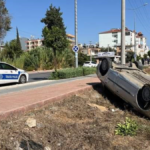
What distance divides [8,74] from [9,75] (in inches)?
4.2

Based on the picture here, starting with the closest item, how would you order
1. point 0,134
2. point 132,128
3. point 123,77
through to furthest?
1. point 0,134
2. point 132,128
3. point 123,77

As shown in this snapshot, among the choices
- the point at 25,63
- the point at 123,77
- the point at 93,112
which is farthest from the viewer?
the point at 25,63

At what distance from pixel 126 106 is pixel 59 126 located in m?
3.02

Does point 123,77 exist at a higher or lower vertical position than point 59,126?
higher

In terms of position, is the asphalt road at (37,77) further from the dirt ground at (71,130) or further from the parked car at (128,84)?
the dirt ground at (71,130)

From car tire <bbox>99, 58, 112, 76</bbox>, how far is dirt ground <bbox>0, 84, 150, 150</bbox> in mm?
1918

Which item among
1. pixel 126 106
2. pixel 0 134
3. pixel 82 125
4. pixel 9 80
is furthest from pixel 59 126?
pixel 9 80

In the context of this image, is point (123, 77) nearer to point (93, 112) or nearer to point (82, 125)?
point (93, 112)

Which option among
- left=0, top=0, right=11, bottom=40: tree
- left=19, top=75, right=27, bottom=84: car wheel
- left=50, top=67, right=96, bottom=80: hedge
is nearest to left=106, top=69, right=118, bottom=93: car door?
left=19, top=75, right=27, bottom=84: car wheel

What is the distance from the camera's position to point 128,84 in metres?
7.20

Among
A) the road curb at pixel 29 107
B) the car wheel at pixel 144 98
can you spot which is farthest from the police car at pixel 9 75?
the car wheel at pixel 144 98

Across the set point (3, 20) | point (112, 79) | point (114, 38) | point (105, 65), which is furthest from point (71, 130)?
point (114, 38)

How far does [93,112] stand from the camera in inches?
255

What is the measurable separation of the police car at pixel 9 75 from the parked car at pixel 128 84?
6.90m
